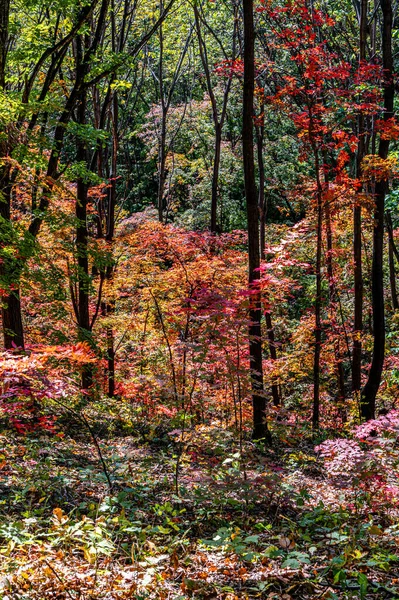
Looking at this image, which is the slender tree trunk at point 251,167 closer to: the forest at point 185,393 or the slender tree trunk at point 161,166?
the forest at point 185,393

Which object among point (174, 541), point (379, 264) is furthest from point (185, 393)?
point (174, 541)

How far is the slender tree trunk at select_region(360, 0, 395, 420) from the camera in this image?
8.62 m

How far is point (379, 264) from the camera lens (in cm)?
878

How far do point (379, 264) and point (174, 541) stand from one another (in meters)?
6.56

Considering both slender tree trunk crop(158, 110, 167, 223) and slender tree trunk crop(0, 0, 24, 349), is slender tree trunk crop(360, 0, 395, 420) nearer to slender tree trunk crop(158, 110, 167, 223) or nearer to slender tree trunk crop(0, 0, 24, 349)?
slender tree trunk crop(0, 0, 24, 349)

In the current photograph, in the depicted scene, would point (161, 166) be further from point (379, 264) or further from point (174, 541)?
point (174, 541)

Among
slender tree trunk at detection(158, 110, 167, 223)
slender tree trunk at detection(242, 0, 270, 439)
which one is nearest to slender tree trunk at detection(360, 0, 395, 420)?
slender tree trunk at detection(242, 0, 270, 439)

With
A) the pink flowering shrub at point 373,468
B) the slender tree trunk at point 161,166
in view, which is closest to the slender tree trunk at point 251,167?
the pink flowering shrub at point 373,468

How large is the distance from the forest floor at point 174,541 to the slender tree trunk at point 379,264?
3.54m

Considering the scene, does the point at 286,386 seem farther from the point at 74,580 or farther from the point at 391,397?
the point at 74,580

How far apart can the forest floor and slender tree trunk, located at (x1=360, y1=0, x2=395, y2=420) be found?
354cm

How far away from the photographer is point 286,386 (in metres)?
16.9

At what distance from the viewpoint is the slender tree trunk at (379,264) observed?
8.62 metres

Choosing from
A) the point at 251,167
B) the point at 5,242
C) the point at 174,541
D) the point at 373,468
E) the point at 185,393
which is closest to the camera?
the point at 174,541
